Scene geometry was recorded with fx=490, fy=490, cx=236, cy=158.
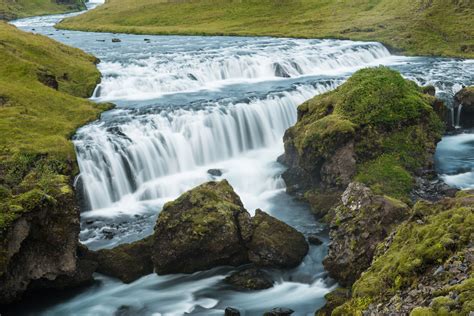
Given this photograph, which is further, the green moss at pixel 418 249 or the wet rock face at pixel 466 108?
the wet rock face at pixel 466 108

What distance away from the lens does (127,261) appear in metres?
20.5

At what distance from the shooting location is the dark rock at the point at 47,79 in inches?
1541

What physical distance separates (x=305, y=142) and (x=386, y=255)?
14.5 m

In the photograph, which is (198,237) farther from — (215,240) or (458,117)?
(458,117)

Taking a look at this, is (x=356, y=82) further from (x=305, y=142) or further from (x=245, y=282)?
(x=245, y=282)

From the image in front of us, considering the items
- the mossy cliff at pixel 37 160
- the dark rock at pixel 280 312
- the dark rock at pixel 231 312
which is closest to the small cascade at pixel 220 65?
the mossy cliff at pixel 37 160

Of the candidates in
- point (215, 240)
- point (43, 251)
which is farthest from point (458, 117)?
point (43, 251)

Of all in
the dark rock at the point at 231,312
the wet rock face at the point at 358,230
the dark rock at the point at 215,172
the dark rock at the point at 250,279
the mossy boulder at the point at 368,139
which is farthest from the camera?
the dark rock at the point at 215,172

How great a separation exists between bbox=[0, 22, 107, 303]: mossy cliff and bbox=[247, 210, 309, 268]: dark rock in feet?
23.8

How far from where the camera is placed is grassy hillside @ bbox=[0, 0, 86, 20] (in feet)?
531

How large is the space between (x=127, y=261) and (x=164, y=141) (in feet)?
41.1

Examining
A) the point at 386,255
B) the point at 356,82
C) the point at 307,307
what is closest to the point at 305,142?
the point at 356,82

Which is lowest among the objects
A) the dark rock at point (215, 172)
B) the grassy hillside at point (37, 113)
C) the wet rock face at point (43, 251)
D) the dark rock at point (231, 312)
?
the dark rock at point (231, 312)

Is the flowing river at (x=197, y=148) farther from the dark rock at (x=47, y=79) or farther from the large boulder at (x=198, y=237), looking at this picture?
the dark rock at (x=47, y=79)
